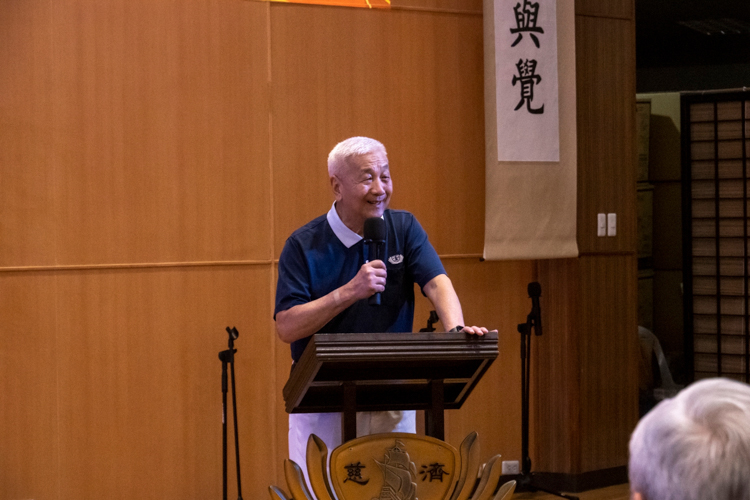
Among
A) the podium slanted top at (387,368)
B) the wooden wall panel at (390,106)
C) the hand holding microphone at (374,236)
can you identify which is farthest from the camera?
the wooden wall panel at (390,106)

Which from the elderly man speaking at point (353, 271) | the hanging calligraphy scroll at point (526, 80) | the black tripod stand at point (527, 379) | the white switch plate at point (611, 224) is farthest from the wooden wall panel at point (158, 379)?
the white switch plate at point (611, 224)

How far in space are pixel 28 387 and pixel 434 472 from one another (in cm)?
235

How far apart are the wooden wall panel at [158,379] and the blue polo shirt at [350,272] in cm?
168

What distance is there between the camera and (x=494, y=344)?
1.97 meters

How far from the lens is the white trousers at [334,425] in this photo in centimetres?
227

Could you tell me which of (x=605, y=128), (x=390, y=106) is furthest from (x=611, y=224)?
(x=390, y=106)

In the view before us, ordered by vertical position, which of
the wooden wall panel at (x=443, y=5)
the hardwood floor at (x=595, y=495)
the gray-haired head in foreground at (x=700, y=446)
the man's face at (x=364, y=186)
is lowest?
the hardwood floor at (x=595, y=495)

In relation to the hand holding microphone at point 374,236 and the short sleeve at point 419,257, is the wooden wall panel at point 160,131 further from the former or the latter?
the hand holding microphone at point 374,236

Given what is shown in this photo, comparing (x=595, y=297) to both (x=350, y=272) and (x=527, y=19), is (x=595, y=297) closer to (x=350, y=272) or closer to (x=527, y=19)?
(x=527, y=19)

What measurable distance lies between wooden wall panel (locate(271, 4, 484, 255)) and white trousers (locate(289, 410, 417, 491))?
5.85 feet

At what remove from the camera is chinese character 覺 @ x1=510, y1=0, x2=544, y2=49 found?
414cm

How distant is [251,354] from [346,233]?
6.00 feet

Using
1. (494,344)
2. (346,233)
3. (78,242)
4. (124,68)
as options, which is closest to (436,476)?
(494,344)

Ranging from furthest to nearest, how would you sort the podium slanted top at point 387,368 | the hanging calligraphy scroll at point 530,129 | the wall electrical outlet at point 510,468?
the wall electrical outlet at point 510,468
the hanging calligraphy scroll at point 530,129
the podium slanted top at point 387,368
